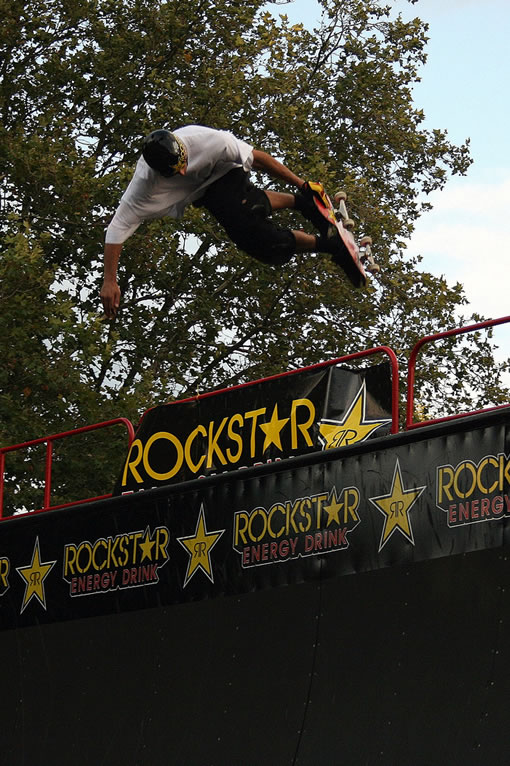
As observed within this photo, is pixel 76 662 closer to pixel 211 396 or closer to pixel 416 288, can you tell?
pixel 211 396

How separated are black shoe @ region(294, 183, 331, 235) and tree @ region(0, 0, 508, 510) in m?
11.4

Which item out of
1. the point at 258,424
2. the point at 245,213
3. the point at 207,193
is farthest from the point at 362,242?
the point at 258,424

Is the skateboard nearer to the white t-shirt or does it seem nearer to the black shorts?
the black shorts

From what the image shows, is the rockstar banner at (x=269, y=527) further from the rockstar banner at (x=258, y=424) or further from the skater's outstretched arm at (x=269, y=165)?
the skater's outstretched arm at (x=269, y=165)

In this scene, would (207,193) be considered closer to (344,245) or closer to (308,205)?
(308,205)

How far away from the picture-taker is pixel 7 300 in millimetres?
17250

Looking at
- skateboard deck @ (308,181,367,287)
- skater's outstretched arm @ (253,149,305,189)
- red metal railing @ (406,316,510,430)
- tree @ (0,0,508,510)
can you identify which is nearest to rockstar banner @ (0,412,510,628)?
red metal railing @ (406,316,510,430)

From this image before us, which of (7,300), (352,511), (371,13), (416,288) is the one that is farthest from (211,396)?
Answer: (371,13)

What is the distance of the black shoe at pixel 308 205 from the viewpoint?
8.19 m

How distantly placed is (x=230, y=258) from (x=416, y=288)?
147 inches

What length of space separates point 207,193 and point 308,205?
78 cm

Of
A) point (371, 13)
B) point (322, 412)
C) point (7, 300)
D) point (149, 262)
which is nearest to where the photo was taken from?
point (322, 412)

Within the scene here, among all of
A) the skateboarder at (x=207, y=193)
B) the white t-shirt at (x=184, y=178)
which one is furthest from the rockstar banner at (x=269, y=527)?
the white t-shirt at (x=184, y=178)

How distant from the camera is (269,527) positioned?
27.4 ft
